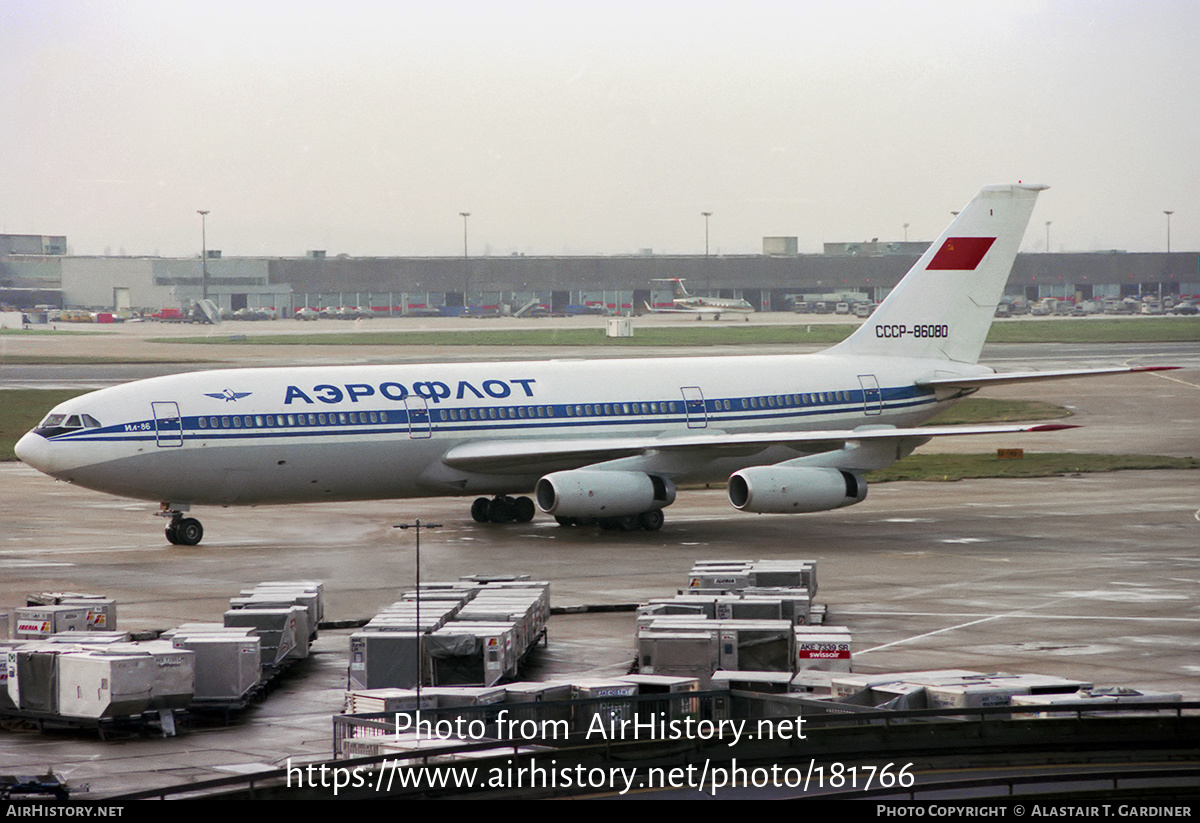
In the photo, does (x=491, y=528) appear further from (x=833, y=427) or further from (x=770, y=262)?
(x=770, y=262)

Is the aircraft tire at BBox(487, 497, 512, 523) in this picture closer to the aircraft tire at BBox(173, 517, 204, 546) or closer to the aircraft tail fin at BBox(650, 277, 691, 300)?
the aircraft tire at BBox(173, 517, 204, 546)

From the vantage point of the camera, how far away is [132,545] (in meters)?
41.8

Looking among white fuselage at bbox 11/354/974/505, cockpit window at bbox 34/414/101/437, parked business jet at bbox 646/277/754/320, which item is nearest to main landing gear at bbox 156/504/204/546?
white fuselage at bbox 11/354/974/505

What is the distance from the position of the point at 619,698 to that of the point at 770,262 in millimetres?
182812

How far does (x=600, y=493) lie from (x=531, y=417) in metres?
3.88

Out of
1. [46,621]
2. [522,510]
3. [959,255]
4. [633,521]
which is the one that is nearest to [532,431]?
[522,510]

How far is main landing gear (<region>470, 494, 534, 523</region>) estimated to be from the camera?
45688 mm

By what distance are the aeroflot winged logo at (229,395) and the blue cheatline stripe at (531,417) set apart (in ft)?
1.86

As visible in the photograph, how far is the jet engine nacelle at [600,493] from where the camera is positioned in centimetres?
4103

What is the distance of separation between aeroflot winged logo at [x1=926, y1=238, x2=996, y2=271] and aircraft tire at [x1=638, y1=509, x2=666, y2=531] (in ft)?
43.6

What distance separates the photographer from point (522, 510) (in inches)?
1804

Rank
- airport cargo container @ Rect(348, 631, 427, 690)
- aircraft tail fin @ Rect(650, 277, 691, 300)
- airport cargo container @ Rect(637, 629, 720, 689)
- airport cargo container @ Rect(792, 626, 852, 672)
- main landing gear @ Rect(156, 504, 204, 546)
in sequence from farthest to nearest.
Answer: aircraft tail fin @ Rect(650, 277, 691, 300)
main landing gear @ Rect(156, 504, 204, 546)
airport cargo container @ Rect(637, 629, 720, 689)
airport cargo container @ Rect(792, 626, 852, 672)
airport cargo container @ Rect(348, 631, 427, 690)

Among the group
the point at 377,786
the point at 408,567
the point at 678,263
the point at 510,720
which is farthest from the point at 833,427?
the point at 678,263

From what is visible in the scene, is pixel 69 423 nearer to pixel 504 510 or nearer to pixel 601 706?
pixel 504 510
